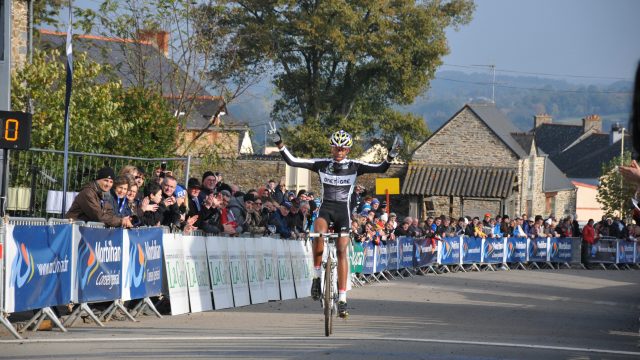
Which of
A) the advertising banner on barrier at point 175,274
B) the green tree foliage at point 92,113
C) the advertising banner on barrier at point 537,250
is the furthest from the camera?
the advertising banner on barrier at point 537,250

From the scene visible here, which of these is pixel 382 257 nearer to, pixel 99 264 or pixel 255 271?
pixel 255 271

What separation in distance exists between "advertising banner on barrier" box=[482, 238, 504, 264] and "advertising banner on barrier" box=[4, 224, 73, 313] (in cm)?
2647

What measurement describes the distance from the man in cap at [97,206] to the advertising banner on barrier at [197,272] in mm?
1976

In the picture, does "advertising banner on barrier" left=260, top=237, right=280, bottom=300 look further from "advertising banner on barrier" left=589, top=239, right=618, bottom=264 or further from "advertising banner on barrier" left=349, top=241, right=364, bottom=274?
"advertising banner on barrier" left=589, top=239, right=618, bottom=264

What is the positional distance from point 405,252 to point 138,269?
17.9 m

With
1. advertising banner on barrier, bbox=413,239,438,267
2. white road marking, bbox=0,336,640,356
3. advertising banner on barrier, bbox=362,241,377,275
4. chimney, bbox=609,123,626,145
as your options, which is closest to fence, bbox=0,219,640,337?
white road marking, bbox=0,336,640,356

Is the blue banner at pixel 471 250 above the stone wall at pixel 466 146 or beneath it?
beneath

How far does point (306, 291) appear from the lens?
21500 millimetres

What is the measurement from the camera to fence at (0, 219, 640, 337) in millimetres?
12133

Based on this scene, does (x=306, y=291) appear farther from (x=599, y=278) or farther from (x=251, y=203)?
(x=599, y=278)

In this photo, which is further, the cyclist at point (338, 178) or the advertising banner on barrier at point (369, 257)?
the advertising banner on barrier at point (369, 257)

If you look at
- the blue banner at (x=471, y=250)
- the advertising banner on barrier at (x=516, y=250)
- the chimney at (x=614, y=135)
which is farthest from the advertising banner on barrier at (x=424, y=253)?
the chimney at (x=614, y=135)

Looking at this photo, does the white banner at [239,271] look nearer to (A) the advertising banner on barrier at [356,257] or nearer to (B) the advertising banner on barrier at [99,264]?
(B) the advertising banner on barrier at [99,264]

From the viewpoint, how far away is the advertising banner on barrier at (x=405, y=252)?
103 ft
